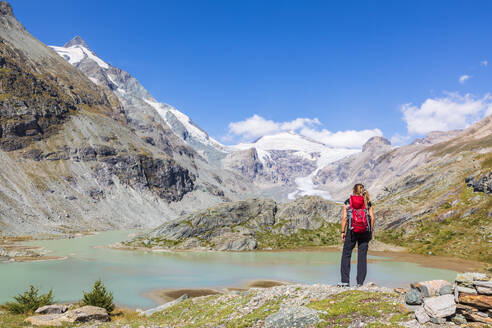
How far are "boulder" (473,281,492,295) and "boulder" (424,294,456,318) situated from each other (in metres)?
1.09

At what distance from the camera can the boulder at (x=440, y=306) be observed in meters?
12.9

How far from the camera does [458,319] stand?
1270 centimetres

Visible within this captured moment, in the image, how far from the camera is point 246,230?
12144cm

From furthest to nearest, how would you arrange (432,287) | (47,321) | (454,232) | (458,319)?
(454,232) < (47,321) < (432,287) < (458,319)

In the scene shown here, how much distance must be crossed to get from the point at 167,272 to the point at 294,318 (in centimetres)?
5925

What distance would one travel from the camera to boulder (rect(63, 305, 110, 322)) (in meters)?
24.8

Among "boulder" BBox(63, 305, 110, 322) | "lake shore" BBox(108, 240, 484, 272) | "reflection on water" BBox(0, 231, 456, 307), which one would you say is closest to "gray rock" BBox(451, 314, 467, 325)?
"boulder" BBox(63, 305, 110, 322)

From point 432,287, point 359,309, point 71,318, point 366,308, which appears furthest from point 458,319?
point 71,318

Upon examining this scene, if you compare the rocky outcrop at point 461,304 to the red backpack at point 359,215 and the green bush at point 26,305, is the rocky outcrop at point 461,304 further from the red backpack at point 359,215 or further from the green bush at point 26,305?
the green bush at point 26,305

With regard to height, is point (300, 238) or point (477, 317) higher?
point (477, 317)

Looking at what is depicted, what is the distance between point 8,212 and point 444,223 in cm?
16745

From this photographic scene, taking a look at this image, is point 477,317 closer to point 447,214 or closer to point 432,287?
point 432,287

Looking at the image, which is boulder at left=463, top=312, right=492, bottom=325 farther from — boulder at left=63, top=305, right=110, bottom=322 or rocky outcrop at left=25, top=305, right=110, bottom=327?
boulder at left=63, top=305, right=110, bottom=322

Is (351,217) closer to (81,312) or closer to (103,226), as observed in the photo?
(81,312)
